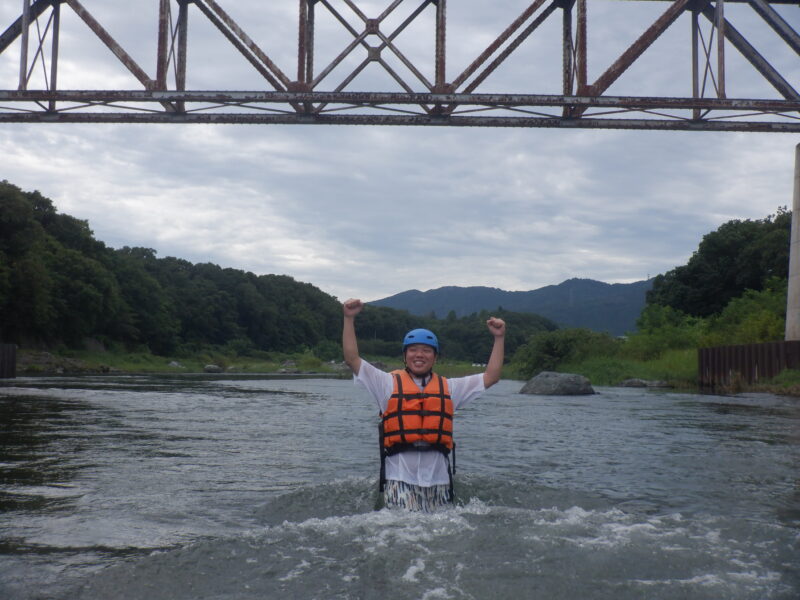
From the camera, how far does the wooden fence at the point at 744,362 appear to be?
74.5 ft

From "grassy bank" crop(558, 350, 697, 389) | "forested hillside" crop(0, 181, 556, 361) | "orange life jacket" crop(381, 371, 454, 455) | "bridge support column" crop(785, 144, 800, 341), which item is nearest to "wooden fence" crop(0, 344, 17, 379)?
"forested hillside" crop(0, 181, 556, 361)

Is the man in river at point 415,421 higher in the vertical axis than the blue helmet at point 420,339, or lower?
lower

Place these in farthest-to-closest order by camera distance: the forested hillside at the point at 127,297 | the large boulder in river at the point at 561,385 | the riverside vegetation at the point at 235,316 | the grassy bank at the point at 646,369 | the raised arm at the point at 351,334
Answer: the forested hillside at the point at 127,297
the riverside vegetation at the point at 235,316
the grassy bank at the point at 646,369
the large boulder in river at the point at 561,385
the raised arm at the point at 351,334

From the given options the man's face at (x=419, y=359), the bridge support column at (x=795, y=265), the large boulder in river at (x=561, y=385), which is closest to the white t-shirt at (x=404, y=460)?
the man's face at (x=419, y=359)

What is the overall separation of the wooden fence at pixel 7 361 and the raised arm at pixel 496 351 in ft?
105

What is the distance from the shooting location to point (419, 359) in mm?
5840

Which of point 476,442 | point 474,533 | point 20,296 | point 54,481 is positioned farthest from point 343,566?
point 20,296

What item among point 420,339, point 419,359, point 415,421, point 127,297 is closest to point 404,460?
point 415,421

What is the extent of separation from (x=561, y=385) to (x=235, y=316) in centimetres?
10608

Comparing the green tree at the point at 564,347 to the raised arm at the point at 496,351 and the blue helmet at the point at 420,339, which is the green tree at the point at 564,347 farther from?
the blue helmet at the point at 420,339

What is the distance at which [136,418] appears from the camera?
14.6 meters

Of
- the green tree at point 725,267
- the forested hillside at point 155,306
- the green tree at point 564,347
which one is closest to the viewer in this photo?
the green tree at point 564,347

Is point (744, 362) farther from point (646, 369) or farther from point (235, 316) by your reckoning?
point (235, 316)

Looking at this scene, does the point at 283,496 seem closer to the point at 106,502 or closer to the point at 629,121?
the point at 106,502
